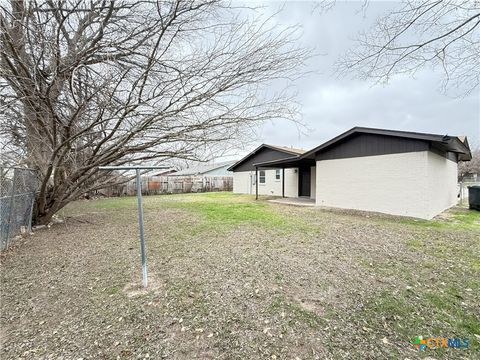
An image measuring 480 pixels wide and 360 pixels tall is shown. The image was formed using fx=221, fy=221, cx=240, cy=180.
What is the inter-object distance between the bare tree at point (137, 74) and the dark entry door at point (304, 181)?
10800 mm

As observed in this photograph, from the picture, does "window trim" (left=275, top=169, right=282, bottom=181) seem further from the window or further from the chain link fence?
the chain link fence

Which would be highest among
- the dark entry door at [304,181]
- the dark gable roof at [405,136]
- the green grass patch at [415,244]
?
the dark gable roof at [405,136]

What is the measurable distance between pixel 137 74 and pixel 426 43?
532 centimetres

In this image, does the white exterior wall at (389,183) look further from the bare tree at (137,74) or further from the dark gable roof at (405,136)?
the bare tree at (137,74)

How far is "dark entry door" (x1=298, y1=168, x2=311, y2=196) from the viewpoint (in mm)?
14734

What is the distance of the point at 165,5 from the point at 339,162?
27.2 ft

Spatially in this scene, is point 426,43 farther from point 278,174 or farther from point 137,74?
point 278,174

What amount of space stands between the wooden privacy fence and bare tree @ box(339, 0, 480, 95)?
1678 cm

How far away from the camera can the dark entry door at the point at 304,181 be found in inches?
580

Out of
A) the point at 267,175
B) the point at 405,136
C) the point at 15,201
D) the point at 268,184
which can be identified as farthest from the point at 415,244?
the point at 267,175

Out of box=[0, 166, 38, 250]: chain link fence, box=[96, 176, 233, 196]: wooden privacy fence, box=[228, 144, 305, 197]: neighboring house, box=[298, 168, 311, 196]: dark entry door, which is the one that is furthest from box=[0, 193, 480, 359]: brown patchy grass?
box=[96, 176, 233, 196]: wooden privacy fence

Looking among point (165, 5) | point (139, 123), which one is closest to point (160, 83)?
point (139, 123)

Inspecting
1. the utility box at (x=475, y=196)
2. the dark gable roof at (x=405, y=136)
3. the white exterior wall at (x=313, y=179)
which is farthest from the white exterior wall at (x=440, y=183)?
the white exterior wall at (x=313, y=179)

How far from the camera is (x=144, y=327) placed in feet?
7.16
